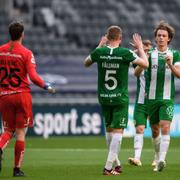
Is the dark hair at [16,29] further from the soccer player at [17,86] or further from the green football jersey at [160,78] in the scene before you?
the green football jersey at [160,78]

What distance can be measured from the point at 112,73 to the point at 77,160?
370cm

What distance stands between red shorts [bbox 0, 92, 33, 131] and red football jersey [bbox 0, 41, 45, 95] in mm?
86

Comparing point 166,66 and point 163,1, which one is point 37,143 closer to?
point 166,66

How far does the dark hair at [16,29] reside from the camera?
1214 cm

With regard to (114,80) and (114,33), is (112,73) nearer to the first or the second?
(114,80)

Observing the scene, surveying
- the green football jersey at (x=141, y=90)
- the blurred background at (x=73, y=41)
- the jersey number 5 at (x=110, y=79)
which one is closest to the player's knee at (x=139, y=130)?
the green football jersey at (x=141, y=90)

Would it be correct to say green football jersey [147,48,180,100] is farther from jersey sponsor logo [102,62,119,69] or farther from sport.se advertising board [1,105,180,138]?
sport.se advertising board [1,105,180,138]

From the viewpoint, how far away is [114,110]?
12875mm

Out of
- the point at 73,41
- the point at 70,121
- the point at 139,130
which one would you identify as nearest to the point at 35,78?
the point at 139,130

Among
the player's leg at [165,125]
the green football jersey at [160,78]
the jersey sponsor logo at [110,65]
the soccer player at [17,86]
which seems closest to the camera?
the soccer player at [17,86]

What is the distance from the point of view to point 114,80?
12.8 meters

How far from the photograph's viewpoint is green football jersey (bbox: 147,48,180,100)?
1343 centimetres

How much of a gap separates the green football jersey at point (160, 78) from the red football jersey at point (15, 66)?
84.3 inches

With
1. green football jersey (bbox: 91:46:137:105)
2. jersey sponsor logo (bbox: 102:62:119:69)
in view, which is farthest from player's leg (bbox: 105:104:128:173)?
jersey sponsor logo (bbox: 102:62:119:69)
